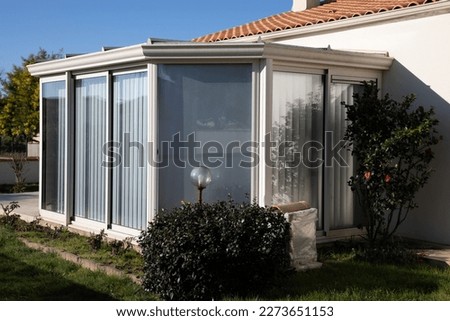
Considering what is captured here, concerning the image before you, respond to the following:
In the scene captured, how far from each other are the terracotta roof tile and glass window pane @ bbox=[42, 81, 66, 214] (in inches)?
189

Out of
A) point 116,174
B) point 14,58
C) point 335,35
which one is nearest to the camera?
point 116,174

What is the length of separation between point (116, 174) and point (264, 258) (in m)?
3.83

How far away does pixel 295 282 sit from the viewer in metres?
7.16

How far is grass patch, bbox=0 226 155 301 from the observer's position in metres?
6.79

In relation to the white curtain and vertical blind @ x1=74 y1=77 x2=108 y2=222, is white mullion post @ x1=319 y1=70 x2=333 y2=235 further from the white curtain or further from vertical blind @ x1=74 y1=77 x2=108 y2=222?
vertical blind @ x1=74 y1=77 x2=108 y2=222

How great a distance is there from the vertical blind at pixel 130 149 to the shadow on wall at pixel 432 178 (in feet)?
14.2

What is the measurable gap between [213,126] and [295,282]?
263 cm

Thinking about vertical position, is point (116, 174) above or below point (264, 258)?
above

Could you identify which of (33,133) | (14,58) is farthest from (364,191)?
(14,58)

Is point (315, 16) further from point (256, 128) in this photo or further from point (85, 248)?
point (85, 248)

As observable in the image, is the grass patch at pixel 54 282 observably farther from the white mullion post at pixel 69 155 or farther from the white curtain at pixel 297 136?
the white curtain at pixel 297 136

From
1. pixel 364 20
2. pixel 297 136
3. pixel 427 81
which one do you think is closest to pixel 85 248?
pixel 297 136

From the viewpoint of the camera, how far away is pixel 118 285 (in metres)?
7.13

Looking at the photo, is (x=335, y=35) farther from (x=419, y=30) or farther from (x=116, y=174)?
(x=116, y=174)
